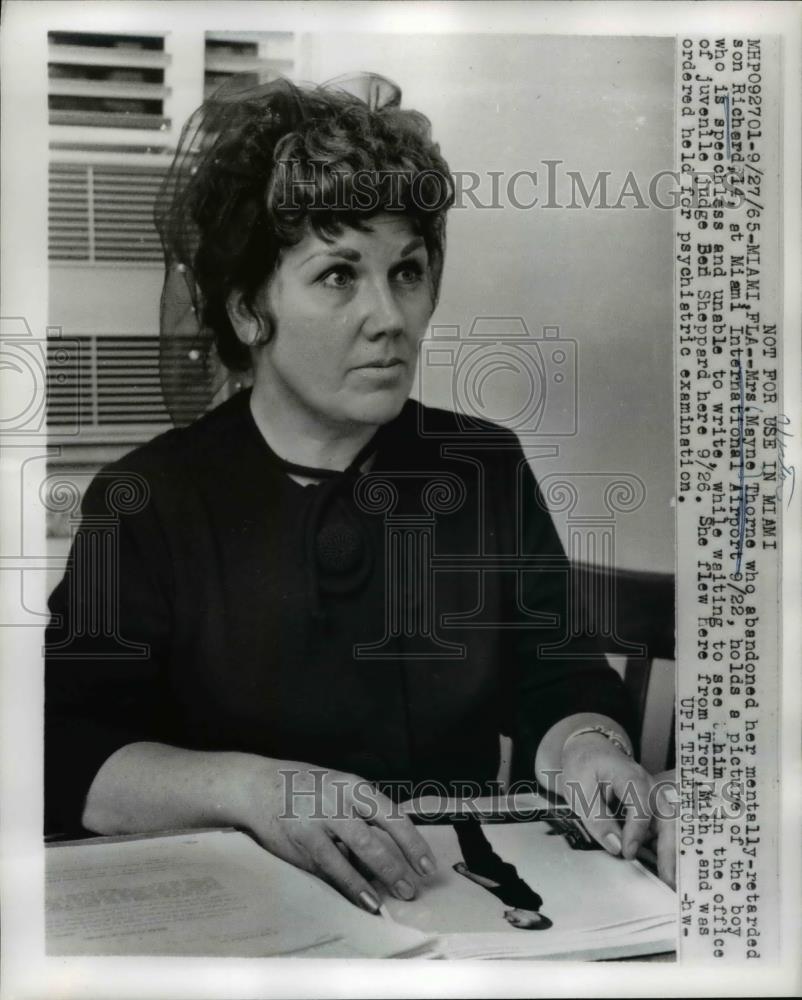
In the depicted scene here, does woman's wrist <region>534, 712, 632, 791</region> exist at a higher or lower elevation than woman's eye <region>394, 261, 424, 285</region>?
lower

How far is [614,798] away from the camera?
1.02m

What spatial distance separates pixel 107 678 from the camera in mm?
1014

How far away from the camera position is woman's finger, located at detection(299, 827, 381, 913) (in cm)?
97

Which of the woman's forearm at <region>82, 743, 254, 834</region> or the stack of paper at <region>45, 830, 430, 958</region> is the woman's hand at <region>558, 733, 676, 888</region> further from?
the woman's forearm at <region>82, 743, 254, 834</region>

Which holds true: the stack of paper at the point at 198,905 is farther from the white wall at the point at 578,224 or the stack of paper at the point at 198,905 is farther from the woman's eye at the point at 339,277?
the woman's eye at the point at 339,277

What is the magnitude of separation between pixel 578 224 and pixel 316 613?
520 millimetres

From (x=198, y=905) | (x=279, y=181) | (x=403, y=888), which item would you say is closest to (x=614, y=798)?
(x=403, y=888)

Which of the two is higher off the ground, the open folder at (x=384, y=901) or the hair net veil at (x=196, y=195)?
the hair net veil at (x=196, y=195)

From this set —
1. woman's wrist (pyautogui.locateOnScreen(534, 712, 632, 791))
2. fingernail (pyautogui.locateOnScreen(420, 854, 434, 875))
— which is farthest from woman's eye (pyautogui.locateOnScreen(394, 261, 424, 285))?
fingernail (pyautogui.locateOnScreen(420, 854, 434, 875))

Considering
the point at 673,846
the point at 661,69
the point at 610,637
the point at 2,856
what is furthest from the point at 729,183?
the point at 2,856

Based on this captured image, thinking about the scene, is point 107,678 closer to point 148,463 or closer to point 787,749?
point 148,463

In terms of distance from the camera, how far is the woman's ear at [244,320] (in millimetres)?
1004

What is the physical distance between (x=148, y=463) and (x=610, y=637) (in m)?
0.55

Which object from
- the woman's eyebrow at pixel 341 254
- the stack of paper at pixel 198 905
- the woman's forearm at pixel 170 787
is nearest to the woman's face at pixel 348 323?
the woman's eyebrow at pixel 341 254
